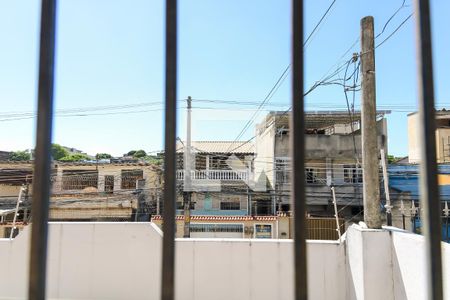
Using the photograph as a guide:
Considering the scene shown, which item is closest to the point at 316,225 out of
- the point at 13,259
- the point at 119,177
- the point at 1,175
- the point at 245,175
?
the point at 245,175

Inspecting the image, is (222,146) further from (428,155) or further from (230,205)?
(428,155)

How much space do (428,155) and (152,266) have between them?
4686 millimetres

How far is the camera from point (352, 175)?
17703 millimetres

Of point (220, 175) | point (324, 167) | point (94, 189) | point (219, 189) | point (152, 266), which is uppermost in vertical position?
point (324, 167)

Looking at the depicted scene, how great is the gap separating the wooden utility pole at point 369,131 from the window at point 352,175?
13355 mm

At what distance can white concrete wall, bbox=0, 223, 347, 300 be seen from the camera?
4.84 metres

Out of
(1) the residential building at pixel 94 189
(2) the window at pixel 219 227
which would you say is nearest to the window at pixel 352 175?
(2) the window at pixel 219 227

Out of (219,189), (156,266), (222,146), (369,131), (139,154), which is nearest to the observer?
(369,131)

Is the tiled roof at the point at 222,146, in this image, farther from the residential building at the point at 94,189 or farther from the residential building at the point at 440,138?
the residential building at the point at 440,138

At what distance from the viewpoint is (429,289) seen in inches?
31.7

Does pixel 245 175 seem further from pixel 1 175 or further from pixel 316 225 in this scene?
pixel 1 175

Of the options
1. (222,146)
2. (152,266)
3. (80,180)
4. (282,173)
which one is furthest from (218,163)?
(152,266)

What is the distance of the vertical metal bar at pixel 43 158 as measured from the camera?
816 mm

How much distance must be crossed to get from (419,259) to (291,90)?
2.94 meters
